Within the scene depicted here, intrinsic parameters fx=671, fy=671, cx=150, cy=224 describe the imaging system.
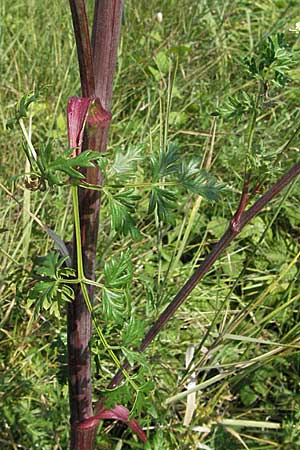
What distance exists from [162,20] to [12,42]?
0.53 metres

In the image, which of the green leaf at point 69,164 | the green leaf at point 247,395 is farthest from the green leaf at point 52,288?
the green leaf at point 247,395

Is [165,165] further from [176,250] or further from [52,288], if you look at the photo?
[176,250]

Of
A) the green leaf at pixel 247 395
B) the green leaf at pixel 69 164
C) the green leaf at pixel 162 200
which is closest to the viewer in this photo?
the green leaf at pixel 69 164

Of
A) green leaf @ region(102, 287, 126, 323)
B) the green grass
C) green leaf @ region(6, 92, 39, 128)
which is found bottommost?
the green grass

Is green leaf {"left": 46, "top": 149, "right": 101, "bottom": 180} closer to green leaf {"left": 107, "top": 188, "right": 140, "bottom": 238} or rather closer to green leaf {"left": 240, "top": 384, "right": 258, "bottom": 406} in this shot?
green leaf {"left": 107, "top": 188, "right": 140, "bottom": 238}

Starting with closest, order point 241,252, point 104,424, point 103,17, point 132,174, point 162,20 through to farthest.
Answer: point 103,17, point 132,174, point 104,424, point 241,252, point 162,20

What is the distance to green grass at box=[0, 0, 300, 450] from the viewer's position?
1316 mm

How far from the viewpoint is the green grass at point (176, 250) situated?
1.32 m

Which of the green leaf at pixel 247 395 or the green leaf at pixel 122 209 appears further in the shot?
the green leaf at pixel 247 395

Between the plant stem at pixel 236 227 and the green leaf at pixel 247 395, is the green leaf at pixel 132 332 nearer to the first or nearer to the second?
the plant stem at pixel 236 227

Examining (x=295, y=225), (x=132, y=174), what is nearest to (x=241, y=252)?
(x=295, y=225)

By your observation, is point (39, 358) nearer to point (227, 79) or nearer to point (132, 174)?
point (132, 174)

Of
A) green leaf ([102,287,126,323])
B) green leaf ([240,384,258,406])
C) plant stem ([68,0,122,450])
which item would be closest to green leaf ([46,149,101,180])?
plant stem ([68,0,122,450])

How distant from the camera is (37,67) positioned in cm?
205
